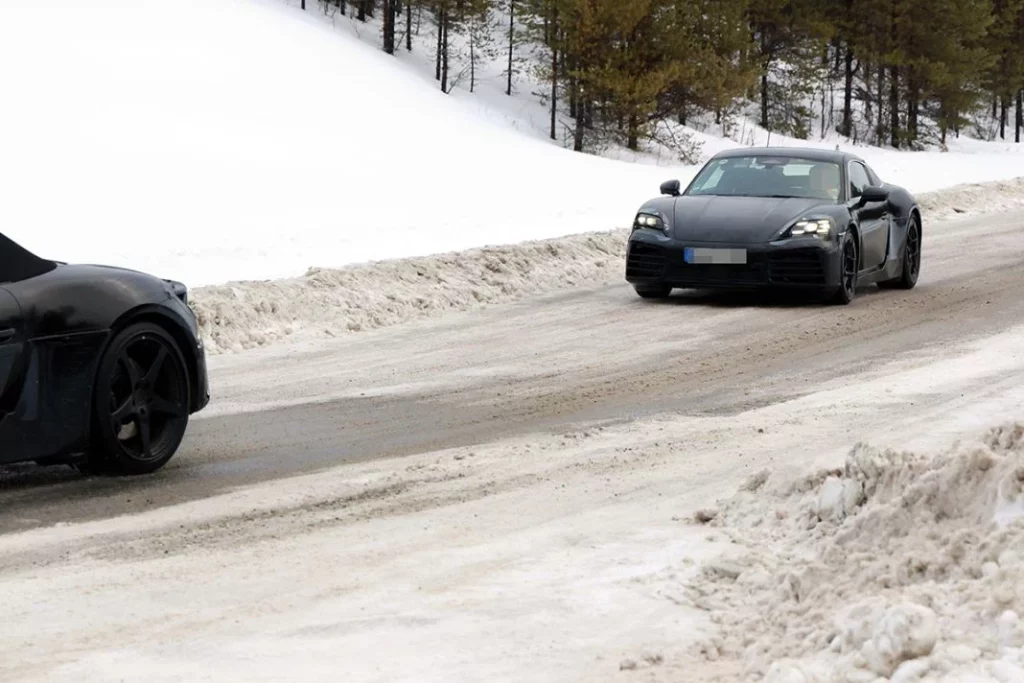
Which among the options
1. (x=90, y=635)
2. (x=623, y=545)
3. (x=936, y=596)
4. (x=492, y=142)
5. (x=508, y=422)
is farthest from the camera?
(x=492, y=142)

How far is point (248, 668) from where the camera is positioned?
4.57m

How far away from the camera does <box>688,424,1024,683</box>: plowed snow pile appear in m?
4.20

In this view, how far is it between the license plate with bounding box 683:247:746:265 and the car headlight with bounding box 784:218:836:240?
0.48m

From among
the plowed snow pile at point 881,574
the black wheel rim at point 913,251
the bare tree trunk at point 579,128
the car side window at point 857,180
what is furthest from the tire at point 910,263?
the bare tree trunk at point 579,128

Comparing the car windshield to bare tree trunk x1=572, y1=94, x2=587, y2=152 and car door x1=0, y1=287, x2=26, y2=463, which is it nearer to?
car door x1=0, y1=287, x2=26, y2=463

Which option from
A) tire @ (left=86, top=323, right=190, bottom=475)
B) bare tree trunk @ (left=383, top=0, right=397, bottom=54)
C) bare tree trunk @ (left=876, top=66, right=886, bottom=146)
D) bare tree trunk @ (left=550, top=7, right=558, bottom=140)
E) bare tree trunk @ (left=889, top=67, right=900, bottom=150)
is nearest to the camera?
tire @ (left=86, top=323, right=190, bottom=475)

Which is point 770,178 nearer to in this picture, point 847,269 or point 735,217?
point 735,217

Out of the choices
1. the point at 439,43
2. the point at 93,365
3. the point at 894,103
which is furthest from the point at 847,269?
the point at 894,103

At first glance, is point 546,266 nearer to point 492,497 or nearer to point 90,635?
point 492,497

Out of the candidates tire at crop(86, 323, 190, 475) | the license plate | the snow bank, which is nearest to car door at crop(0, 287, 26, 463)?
tire at crop(86, 323, 190, 475)

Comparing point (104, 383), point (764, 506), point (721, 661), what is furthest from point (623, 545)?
point (104, 383)

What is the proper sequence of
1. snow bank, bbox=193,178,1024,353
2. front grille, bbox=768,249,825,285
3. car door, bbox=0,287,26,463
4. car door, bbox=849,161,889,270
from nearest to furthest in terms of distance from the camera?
car door, bbox=0,287,26,463
snow bank, bbox=193,178,1024,353
front grille, bbox=768,249,825,285
car door, bbox=849,161,889,270

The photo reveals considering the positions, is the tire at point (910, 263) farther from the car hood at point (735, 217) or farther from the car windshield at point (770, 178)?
the car hood at point (735, 217)

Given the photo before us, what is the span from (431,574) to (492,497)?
4.11 feet
